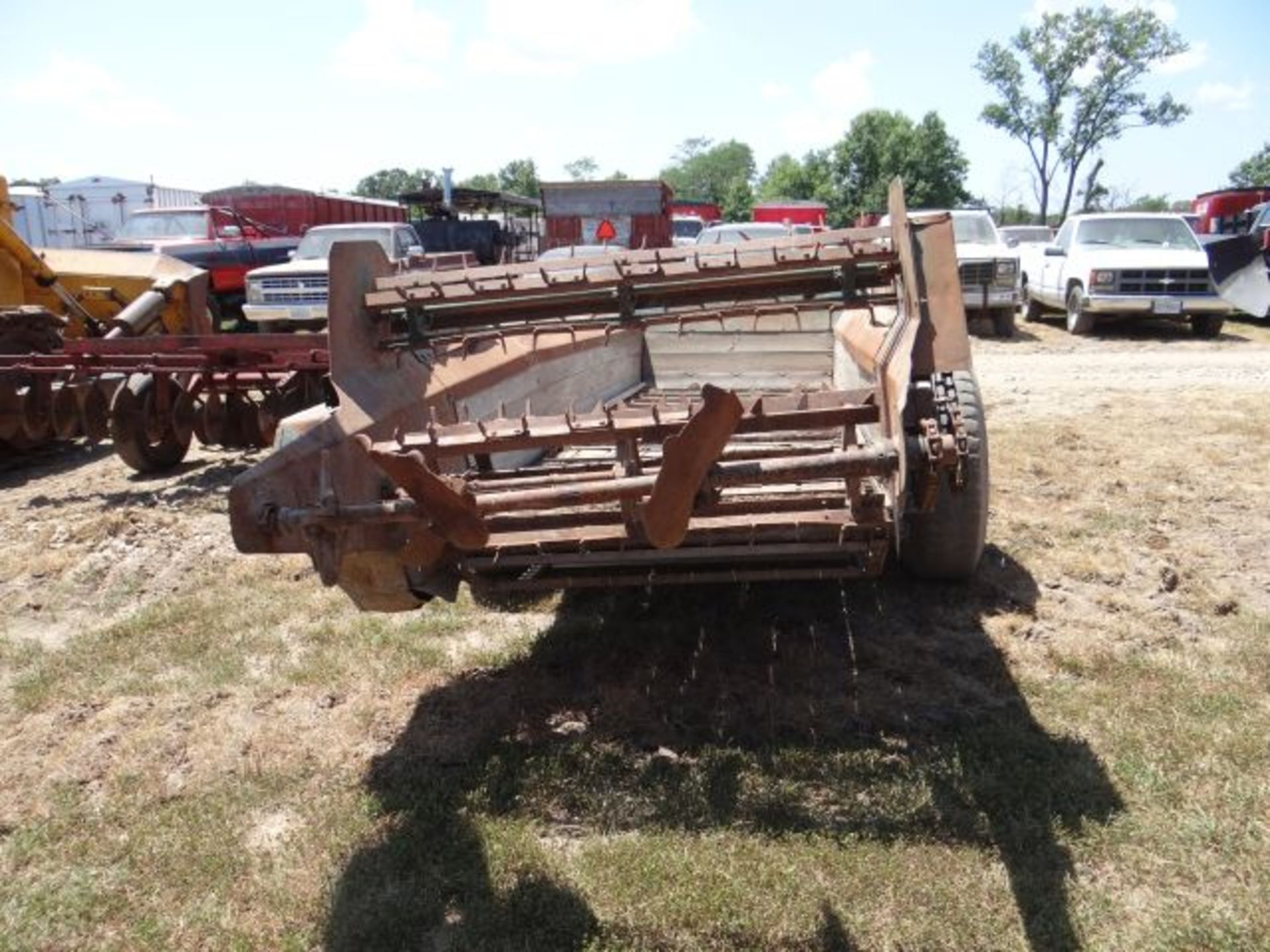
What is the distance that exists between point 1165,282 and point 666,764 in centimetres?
1247

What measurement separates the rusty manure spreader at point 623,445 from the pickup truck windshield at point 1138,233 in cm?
1134

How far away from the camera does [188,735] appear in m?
3.31

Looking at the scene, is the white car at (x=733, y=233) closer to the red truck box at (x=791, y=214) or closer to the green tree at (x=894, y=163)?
the red truck box at (x=791, y=214)

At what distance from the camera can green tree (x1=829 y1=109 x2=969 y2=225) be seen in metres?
45.0

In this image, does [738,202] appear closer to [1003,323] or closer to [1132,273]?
[1003,323]

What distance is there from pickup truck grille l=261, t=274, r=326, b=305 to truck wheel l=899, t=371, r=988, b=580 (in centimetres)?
903

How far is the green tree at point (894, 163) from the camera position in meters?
45.0

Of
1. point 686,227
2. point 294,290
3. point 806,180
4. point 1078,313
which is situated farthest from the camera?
point 806,180

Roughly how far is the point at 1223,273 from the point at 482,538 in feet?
39.9

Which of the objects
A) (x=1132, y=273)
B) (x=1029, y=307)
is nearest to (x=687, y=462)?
(x=1132, y=273)

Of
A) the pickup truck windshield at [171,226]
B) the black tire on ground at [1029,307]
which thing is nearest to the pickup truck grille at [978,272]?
the black tire on ground at [1029,307]

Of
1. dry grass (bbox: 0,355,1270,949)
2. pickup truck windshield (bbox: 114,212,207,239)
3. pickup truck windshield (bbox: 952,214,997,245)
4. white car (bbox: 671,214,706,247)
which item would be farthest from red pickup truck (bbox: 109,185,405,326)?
dry grass (bbox: 0,355,1270,949)

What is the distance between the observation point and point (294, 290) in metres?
11.3

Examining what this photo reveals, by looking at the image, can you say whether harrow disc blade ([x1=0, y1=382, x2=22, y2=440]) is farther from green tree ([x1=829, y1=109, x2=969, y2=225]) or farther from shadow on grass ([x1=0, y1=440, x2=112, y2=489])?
green tree ([x1=829, y1=109, x2=969, y2=225])
